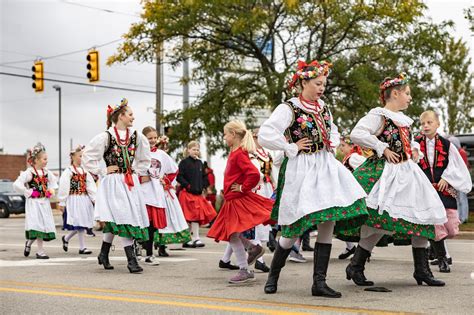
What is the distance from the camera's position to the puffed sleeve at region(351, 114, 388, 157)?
8.29m

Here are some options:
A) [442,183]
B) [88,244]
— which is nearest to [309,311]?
[442,183]

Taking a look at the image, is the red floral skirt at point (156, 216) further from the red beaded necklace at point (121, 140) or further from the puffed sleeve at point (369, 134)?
the puffed sleeve at point (369, 134)

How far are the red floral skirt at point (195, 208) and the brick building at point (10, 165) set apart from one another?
50.9m

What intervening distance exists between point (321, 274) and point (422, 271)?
1.28m

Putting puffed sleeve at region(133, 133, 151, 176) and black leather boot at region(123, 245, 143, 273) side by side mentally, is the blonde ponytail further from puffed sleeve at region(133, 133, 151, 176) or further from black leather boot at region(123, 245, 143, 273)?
black leather boot at region(123, 245, 143, 273)

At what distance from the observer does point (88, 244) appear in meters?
17.0

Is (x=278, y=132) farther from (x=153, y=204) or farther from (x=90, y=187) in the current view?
(x=90, y=187)

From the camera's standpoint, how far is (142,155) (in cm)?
1089

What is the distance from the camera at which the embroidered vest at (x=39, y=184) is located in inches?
538

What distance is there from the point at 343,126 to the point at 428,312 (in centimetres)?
2371

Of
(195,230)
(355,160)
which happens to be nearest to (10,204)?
(195,230)

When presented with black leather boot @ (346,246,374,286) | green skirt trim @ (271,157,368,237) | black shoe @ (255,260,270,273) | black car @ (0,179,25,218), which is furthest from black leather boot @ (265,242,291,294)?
black car @ (0,179,25,218)

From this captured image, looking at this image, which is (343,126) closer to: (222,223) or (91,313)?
(222,223)

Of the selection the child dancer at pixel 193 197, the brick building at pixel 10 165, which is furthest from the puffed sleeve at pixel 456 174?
the brick building at pixel 10 165
